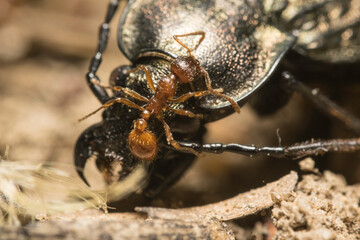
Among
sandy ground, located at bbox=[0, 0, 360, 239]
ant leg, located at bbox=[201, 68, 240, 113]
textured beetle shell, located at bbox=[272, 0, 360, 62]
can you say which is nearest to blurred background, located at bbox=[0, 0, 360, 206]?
sandy ground, located at bbox=[0, 0, 360, 239]

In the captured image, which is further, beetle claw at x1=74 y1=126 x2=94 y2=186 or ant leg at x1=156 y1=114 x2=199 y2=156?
beetle claw at x1=74 y1=126 x2=94 y2=186

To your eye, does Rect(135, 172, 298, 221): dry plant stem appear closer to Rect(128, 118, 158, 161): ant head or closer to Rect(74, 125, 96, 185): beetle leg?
Rect(128, 118, 158, 161): ant head

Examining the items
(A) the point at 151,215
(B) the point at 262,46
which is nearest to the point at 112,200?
(A) the point at 151,215

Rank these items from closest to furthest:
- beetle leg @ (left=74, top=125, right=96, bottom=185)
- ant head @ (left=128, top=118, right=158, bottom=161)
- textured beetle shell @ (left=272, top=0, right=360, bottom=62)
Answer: ant head @ (left=128, top=118, right=158, bottom=161) → beetle leg @ (left=74, top=125, right=96, bottom=185) → textured beetle shell @ (left=272, top=0, right=360, bottom=62)

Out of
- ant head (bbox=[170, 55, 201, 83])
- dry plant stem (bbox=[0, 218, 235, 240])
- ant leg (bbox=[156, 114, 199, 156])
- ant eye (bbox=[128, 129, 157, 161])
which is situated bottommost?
dry plant stem (bbox=[0, 218, 235, 240])

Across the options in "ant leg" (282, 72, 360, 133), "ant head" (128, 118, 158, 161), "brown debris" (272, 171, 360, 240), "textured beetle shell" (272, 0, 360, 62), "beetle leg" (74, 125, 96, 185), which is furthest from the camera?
"textured beetle shell" (272, 0, 360, 62)

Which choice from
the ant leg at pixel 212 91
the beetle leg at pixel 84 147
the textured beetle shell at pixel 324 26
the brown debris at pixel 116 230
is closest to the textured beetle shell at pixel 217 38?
the ant leg at pixel 212 91

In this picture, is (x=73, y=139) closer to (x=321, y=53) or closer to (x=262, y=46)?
(x=262, y=46)
